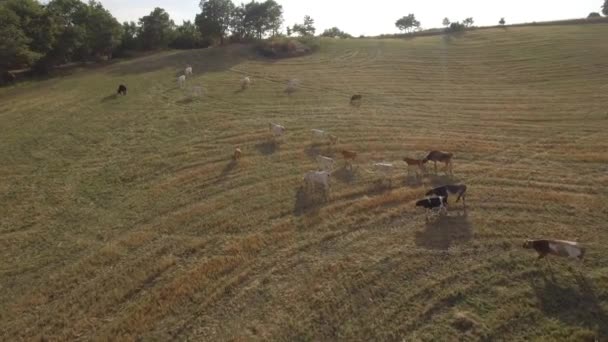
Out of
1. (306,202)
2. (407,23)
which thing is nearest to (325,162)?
(306,202)

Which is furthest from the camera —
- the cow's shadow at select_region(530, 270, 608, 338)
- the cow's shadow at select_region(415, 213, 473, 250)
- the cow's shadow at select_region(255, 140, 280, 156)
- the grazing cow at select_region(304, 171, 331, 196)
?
the cow's shadow at select_region(255, 140, 280, 156)

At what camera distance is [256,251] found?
14773 millimetres

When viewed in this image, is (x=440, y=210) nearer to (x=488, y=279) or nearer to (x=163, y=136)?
(x=488, y=279)

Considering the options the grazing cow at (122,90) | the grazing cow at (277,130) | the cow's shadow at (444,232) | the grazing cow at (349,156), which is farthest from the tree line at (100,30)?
the cow's shadow at (444,232)

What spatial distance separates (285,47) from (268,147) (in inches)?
1383

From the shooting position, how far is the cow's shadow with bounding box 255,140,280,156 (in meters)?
23.6

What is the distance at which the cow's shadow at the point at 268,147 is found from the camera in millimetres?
23641

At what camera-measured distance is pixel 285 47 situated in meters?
56.2

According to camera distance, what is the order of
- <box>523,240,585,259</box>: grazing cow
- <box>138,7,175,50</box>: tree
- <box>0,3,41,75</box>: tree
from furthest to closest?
<box>138,7,175,50</box>: tree < <box>0,3,41,75</box>: tree < <box>523,240,585,259</box>: grazing cow

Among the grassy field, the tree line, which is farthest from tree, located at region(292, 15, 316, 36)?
the grassy field

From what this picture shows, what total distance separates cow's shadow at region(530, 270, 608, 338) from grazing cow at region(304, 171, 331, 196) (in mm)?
8697

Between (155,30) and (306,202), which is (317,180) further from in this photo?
(155,30)

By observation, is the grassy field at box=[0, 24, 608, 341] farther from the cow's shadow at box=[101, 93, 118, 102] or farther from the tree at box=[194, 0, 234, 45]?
the tree at box=[194, 0, 234, 45]

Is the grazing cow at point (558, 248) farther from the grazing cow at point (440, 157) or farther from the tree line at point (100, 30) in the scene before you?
the tree line at point (100, 30)
